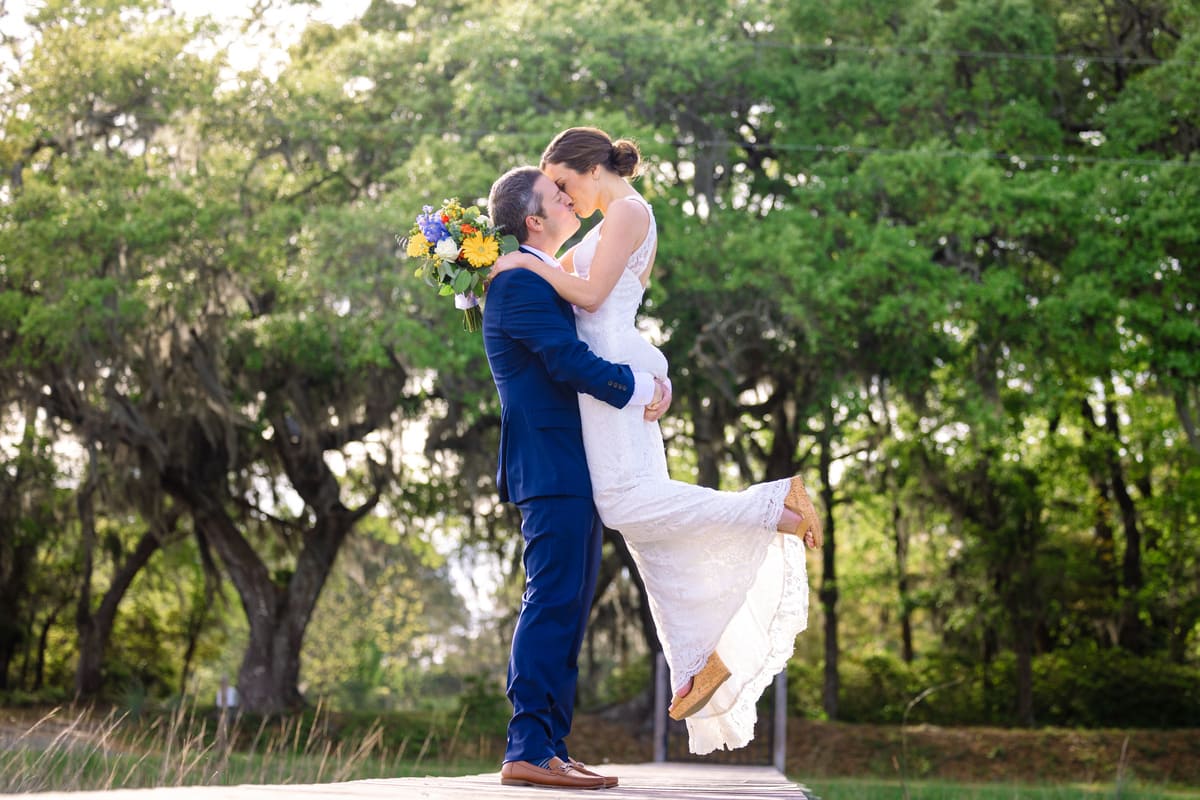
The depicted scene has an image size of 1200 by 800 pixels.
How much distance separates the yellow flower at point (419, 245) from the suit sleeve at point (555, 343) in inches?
14.5

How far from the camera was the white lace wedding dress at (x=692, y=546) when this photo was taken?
4.37 meters

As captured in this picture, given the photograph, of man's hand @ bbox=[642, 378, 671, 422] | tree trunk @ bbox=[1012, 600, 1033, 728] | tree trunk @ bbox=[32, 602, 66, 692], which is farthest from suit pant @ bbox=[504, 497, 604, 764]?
tree trunk @ bbox=[32, 602, 66, 692]

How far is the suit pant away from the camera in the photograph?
414 centimetres

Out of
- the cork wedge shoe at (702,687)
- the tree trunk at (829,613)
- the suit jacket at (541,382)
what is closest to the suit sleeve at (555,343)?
the suit jacket at (541,382)

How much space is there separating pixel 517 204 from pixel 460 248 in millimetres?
241

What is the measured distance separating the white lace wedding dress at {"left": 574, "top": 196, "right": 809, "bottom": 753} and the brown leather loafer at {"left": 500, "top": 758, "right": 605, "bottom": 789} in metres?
0.55

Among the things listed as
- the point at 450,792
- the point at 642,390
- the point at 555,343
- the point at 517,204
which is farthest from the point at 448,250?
the point at 450,792

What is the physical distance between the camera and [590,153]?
4.61m

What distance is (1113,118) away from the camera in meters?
16.1

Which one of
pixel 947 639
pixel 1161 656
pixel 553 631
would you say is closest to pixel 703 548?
pixel 553 631

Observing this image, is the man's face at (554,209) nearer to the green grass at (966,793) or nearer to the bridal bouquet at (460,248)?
the bridal bouquet at (460,248)

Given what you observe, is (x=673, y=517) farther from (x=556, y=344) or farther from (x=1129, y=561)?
(x=1129, y=561)

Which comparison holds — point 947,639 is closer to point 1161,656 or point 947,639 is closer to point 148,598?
point 1161,656

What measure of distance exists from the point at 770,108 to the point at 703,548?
500 inches
